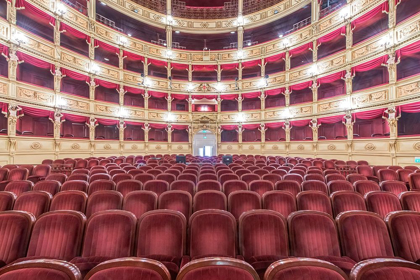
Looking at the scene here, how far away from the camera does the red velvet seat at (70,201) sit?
2.90m

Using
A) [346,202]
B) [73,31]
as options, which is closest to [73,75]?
[73,31]

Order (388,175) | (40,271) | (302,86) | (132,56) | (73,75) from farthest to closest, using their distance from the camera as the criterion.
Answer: (132,56) → (302,86) → (73,75) → (388,175) → (40,271)

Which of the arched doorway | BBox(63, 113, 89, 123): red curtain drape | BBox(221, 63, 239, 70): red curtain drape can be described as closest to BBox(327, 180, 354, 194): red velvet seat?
BBox(63, 113, 89, 123): red curtain drape

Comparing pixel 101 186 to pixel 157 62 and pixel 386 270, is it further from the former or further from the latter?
pixel 157 62

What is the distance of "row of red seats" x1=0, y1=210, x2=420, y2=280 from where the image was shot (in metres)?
1.96

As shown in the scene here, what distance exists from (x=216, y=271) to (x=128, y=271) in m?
0.45

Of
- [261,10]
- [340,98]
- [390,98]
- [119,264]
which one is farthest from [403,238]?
[261,10]

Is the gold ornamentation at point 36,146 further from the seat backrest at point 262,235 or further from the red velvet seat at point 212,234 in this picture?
the seat backrest at point 262,235

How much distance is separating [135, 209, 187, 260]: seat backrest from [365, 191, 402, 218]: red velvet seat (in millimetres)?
2691

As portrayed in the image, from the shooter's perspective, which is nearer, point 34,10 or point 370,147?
point 34,10

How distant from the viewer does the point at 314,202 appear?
9.84ft

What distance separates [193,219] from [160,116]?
45.2ft

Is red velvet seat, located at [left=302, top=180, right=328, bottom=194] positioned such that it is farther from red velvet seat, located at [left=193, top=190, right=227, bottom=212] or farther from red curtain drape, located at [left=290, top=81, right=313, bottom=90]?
red curtain drape, located at [left=290, top=81, right=313, bottom=90]

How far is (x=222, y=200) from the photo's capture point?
10.2 feet
